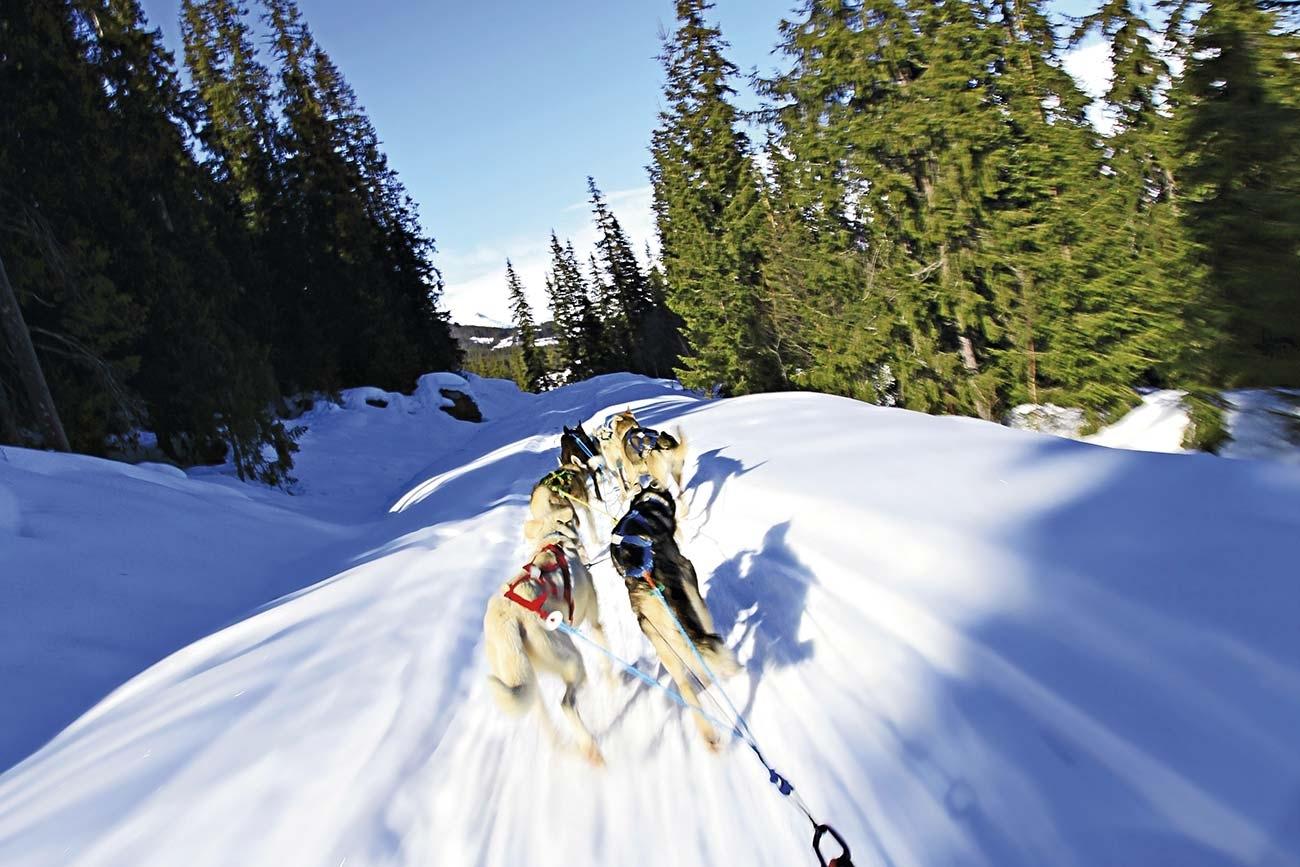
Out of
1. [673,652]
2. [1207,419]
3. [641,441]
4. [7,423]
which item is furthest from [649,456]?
[7,423]

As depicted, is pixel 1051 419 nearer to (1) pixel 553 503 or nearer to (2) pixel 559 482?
(2) pixel 559 482

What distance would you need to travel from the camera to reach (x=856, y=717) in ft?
12.6

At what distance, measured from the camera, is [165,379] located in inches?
664

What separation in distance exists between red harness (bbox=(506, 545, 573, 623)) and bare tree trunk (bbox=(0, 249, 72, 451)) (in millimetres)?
13461

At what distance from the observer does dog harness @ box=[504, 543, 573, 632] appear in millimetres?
3842

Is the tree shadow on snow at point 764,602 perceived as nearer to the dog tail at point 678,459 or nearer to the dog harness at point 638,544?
the dog harness at point 638,544

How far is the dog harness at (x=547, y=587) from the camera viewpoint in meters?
3.84

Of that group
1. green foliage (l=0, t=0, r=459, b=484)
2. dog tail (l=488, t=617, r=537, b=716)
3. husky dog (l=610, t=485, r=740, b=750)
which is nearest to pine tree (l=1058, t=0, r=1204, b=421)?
husky dog (l=610, t=485, r=740, b=750)

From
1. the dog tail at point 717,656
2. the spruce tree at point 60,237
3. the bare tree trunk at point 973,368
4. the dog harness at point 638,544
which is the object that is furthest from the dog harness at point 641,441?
the spruce tree at point 60,237

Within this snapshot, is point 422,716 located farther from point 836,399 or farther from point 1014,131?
point 1014,131

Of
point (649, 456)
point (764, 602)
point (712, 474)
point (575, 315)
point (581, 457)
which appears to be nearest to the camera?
point (764, 602)

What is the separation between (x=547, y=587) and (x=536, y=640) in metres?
0.34

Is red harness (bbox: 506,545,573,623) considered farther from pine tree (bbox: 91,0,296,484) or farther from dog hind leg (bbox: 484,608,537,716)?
pine tree (bbox: 91,0,296,484)

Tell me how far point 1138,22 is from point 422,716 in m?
22.3
